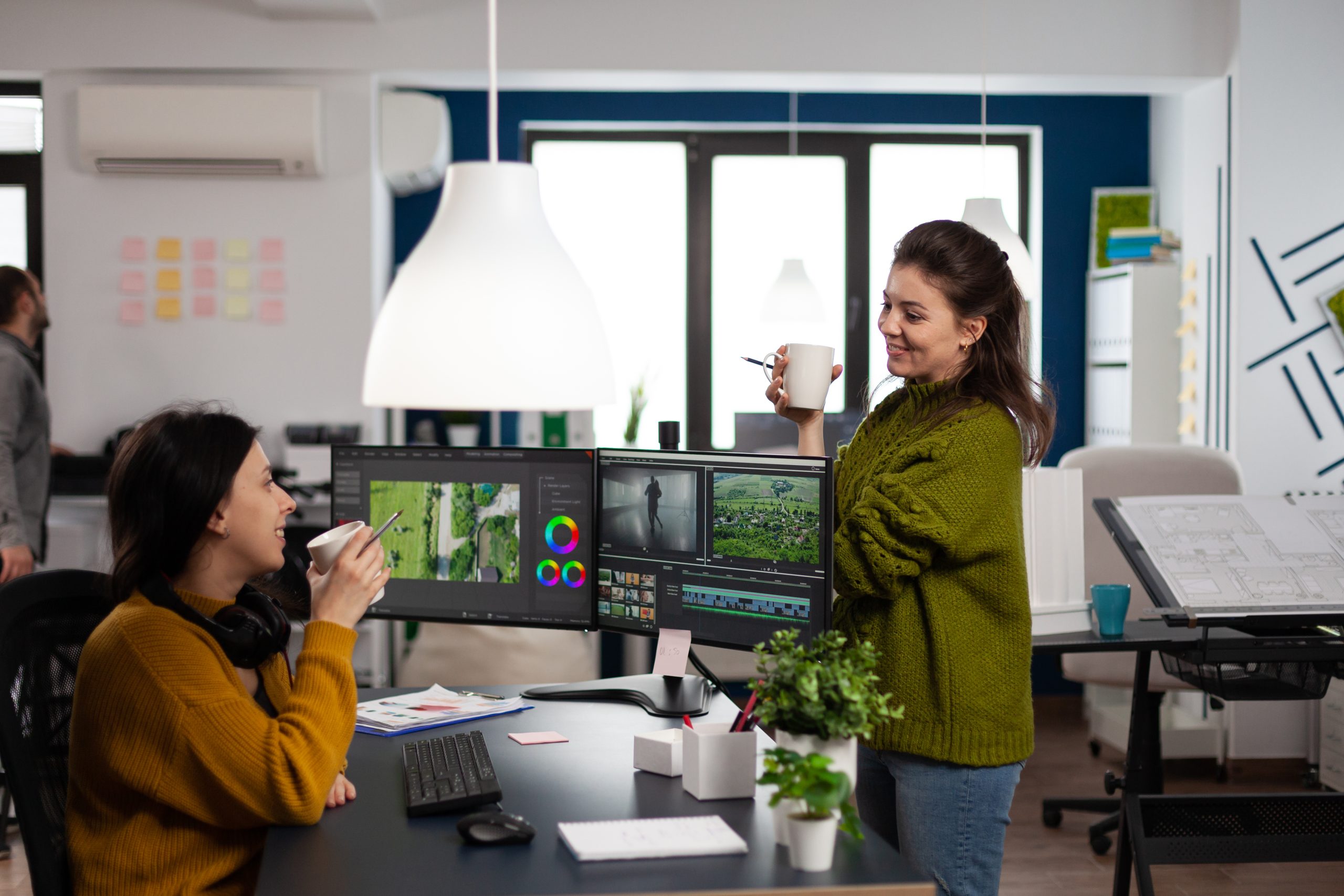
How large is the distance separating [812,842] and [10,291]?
323 cm

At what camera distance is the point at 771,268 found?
519 cm

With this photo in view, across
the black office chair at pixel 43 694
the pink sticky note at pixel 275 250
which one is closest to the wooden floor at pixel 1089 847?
the black office chair at pixel 43 694

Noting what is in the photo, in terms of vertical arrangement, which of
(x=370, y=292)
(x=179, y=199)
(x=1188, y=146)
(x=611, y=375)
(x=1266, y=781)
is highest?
(x=1188, y=146)

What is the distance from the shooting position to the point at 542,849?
132 centimetres

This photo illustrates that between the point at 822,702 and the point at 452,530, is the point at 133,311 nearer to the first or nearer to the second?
the point at 452,530

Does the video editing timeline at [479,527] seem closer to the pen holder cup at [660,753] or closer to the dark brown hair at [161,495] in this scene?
the pen holder cup at [660,753]

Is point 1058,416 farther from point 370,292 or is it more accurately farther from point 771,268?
point 370,292

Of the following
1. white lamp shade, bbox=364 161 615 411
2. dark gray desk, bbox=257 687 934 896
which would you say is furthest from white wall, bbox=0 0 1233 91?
A: dark gray desk, bbox=257 687 934 896

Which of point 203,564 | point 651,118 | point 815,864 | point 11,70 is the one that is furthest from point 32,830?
→ point 651,118

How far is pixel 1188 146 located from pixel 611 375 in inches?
146

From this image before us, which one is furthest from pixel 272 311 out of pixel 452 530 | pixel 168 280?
pixel 452 530

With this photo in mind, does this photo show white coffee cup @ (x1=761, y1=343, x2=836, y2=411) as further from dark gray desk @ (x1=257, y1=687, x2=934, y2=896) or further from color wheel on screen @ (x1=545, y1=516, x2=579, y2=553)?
dark gray desk @ (x1=257, y1=687, x2=934, y2=896)

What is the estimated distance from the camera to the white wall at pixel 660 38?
4.06 metres

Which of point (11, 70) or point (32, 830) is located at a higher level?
point (11, 70)
